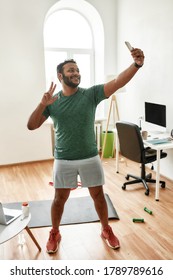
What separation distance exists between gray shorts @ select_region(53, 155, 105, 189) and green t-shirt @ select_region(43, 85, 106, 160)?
1.8 inches

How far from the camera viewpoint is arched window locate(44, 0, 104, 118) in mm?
4961

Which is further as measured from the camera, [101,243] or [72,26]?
[72,26]

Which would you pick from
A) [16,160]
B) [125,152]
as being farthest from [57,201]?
[16,160]

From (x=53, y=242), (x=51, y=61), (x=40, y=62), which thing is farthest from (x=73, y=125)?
(x=51, y=61)

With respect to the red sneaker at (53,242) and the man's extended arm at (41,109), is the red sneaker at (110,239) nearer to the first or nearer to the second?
the red sneaker at (53,242)

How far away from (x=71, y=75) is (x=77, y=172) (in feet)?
2.42

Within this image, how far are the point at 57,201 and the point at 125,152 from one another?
1567 millimetres

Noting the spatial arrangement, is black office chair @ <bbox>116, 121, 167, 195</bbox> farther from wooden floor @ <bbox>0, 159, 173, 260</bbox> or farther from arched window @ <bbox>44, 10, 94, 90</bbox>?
arched window @ <bbox>44, 10, 94, 90</bbox>

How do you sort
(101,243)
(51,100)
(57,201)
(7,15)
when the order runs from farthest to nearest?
(7,15) → (101,243) → (57,201) → (51,100)

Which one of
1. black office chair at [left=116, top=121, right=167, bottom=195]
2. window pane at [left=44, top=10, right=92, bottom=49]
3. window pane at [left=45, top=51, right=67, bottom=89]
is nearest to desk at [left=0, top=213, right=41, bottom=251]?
black office chair at [left=116, top=121, right=167, bottom=195]

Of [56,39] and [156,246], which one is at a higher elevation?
[56,39]

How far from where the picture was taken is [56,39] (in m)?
5.05

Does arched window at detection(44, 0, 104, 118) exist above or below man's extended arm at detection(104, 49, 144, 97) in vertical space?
above

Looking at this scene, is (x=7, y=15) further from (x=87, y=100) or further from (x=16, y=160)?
(x=87, y=100)
